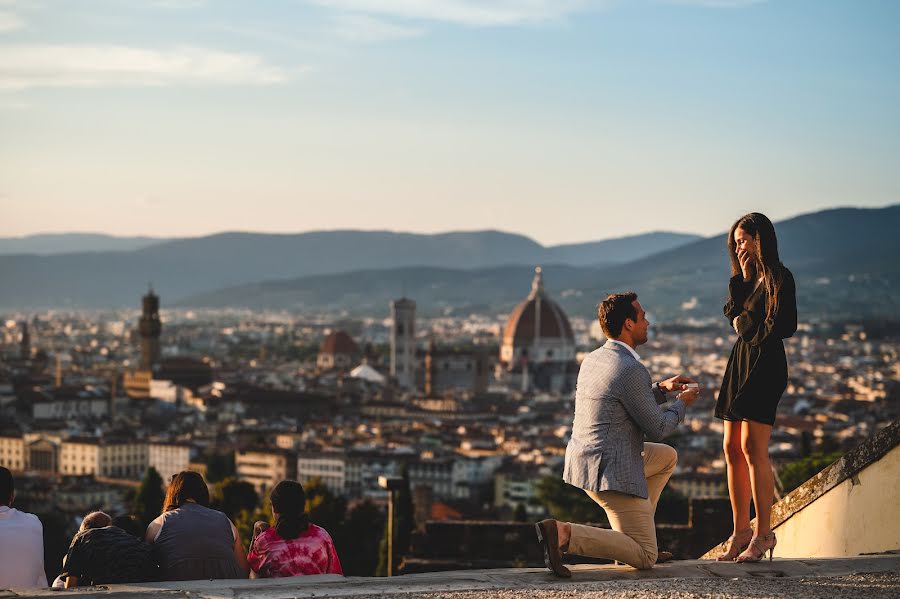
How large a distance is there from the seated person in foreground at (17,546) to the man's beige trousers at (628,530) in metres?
1.62

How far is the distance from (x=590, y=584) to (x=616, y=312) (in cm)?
83

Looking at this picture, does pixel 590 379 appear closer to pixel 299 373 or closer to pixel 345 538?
pixel 345 538

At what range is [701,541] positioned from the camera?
31.8 ft

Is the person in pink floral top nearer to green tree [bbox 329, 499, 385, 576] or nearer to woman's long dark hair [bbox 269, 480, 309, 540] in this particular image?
woman's long dark hair [bbox 269, 480, 309, 540]

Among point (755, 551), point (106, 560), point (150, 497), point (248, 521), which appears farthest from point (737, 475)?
point (150, 497)

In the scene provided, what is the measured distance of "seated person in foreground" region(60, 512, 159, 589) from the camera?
5336mm

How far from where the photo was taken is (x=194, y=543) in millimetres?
5477

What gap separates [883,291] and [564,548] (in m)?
182

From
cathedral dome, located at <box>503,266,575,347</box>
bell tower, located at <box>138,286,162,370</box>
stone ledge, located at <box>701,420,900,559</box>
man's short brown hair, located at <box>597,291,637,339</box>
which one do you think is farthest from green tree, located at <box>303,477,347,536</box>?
cathedral dome, located at <box>503,266,575,347</box>

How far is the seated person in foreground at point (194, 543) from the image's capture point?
5.46 meters

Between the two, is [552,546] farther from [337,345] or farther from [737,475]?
[337,345]

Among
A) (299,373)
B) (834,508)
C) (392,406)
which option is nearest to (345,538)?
(834,508)

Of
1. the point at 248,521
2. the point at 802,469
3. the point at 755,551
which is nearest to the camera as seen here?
the point at 755,551

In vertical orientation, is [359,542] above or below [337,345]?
below
